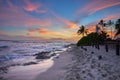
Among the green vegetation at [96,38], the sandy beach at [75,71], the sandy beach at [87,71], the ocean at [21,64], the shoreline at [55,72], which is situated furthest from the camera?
the green vegetation at [96,38]

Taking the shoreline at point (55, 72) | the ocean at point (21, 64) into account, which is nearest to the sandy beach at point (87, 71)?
the shoreline at point (55, 72)

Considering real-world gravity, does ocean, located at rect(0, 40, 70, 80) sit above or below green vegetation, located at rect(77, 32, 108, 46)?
below

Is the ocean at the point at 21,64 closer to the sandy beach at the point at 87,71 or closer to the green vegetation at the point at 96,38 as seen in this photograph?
the sandy beach at the point at 87,71

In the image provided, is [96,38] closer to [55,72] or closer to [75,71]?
[55,72]

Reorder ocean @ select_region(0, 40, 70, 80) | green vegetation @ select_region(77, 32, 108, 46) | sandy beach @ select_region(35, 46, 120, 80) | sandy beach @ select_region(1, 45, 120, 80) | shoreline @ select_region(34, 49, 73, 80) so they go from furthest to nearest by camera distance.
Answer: green vegetation @ select_region(77, 32, 108, 46), ocean @ select_region(0, 40, 70, 80), shoreline @ select_region(34, 49, 73, 80), sandy beach @ select_region(1, 45, 120, 80), sandy beach @ select_region(35, 46, 120, 80)

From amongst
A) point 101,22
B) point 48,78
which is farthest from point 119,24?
point 48,78

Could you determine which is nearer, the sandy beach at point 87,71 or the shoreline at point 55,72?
the sandy beach at point 87,71

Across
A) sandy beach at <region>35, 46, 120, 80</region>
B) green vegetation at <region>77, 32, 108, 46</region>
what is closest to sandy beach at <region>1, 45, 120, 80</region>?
sandy beach at <region>35, 46, 120, 80</region>

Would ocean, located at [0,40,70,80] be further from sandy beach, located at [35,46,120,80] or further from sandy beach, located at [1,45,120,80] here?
sandy beach, located at [35,46,120,80]

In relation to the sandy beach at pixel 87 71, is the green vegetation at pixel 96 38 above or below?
above

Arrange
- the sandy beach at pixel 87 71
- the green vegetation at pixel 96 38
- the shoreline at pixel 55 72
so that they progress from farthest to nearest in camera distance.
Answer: the green vegetation at pixel 96 38 → the shoreline at pixel 55 72 → the sandy beach at pixel 87 71

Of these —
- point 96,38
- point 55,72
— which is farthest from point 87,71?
point 96,38

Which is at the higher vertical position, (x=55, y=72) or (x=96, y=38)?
(x=96, y=38)

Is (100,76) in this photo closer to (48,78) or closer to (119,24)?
(48,78)
